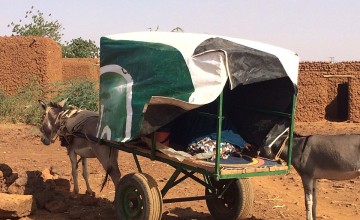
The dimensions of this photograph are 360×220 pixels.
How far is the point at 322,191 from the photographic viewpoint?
26.1 ft

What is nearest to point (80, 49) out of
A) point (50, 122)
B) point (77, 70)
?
point (77, 70)

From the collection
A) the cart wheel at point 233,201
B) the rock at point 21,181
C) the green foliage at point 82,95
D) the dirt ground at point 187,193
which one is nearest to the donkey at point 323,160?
the cart wheel at point 233,201

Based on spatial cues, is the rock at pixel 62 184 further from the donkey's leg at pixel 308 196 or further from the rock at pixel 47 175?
the donkey's leg at pixel 308 196

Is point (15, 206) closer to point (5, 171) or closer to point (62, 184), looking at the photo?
point (5, 171)

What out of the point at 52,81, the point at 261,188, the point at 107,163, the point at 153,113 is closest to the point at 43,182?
the point at 107,163

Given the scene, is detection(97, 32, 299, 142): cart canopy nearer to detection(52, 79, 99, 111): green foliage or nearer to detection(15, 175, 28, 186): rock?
detection(15, 175, 28, 186): rock

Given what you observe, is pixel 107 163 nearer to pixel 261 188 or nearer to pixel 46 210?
pixel 46 210

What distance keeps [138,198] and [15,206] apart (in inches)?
69.5

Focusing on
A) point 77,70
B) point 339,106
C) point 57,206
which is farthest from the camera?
point 339,106

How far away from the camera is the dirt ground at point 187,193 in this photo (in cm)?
640

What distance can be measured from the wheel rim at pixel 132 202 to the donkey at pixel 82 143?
862 millimetres

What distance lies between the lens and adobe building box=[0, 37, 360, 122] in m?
16.4

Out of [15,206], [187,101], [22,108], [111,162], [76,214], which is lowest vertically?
[76,214]

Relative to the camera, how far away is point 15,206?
565 centimetres
